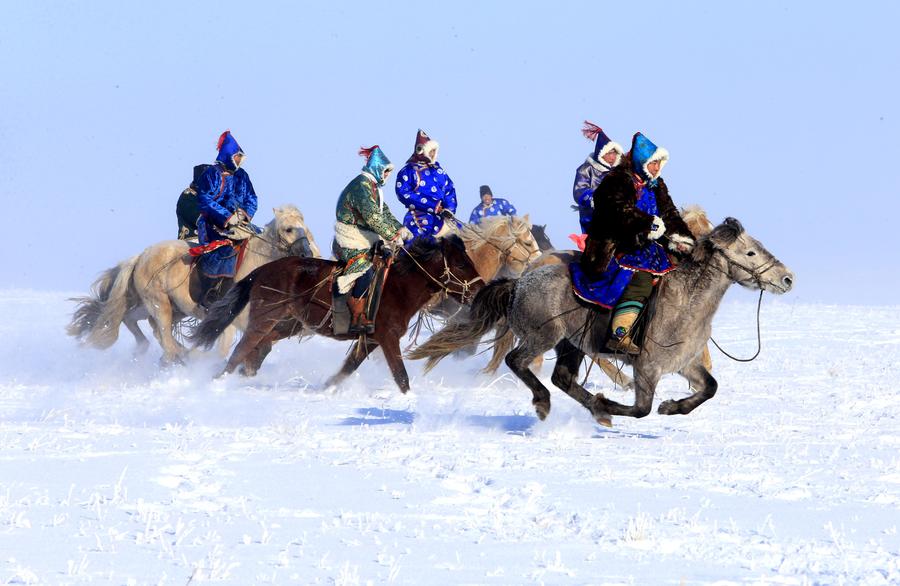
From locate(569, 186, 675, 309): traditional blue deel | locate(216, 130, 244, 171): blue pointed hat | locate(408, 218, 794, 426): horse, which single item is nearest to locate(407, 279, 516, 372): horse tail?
locate(408, 218, 794, 426): horse

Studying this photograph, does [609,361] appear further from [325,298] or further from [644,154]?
[644,154]

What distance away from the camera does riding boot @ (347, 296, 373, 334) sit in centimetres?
1231

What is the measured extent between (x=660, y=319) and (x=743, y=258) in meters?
0.78

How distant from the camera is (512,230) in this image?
532 inches

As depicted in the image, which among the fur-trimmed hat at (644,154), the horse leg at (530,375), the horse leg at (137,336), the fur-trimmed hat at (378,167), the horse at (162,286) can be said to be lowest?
the horse leg at (137,336)

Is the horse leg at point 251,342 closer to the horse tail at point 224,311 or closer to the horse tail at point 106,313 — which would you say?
the horse tail at point 224,311

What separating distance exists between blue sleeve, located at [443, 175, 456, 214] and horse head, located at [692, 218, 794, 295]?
14.8 feet

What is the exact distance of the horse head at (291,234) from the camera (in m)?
14.4

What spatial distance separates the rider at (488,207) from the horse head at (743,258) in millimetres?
5197

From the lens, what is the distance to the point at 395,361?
12.2 meters

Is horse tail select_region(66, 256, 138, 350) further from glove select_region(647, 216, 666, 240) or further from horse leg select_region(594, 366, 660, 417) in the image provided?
glove select_region(647, 216, 666, 240)

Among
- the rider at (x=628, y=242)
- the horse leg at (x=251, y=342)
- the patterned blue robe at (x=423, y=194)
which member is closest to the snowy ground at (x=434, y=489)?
the horse leg at (x=251, y=342)

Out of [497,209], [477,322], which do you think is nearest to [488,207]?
[497,209]

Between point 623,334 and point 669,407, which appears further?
point 669,407
